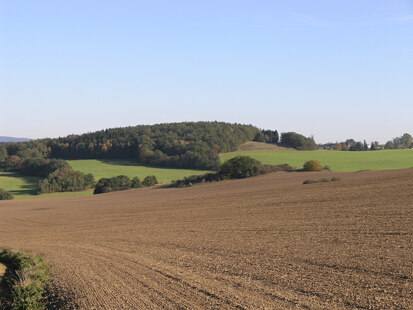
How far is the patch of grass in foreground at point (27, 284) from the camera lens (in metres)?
12.8

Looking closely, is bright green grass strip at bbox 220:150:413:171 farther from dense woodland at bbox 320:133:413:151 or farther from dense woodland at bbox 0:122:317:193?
dense woodland at bbox 320:133:413:151

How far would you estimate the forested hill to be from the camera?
9975 centimetres

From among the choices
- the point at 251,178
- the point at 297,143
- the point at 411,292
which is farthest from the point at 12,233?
the point at 297,143

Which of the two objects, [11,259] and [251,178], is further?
[251,178]

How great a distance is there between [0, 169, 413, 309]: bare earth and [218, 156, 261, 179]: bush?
77.7 feet

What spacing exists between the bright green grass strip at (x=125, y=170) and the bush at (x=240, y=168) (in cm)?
2152

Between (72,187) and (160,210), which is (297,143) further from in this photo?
(160,210)

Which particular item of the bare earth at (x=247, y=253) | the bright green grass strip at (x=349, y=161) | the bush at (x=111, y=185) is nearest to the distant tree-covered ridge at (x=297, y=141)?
the bright green grass strip at (x=349, y=161)

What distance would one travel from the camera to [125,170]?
94062 millimetres

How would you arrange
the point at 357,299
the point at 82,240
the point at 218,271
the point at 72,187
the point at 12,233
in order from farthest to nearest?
the point at 72,187 → the point at 12,233 → the point at 82,240 → the point at 218,271 → the point at 357,299

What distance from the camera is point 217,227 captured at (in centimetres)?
2406

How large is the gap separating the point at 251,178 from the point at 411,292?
44.8 m

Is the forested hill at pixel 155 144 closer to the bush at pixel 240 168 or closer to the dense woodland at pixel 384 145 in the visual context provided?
the bush at pixel 240 168

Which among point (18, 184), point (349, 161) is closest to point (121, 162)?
point (18, 184)
